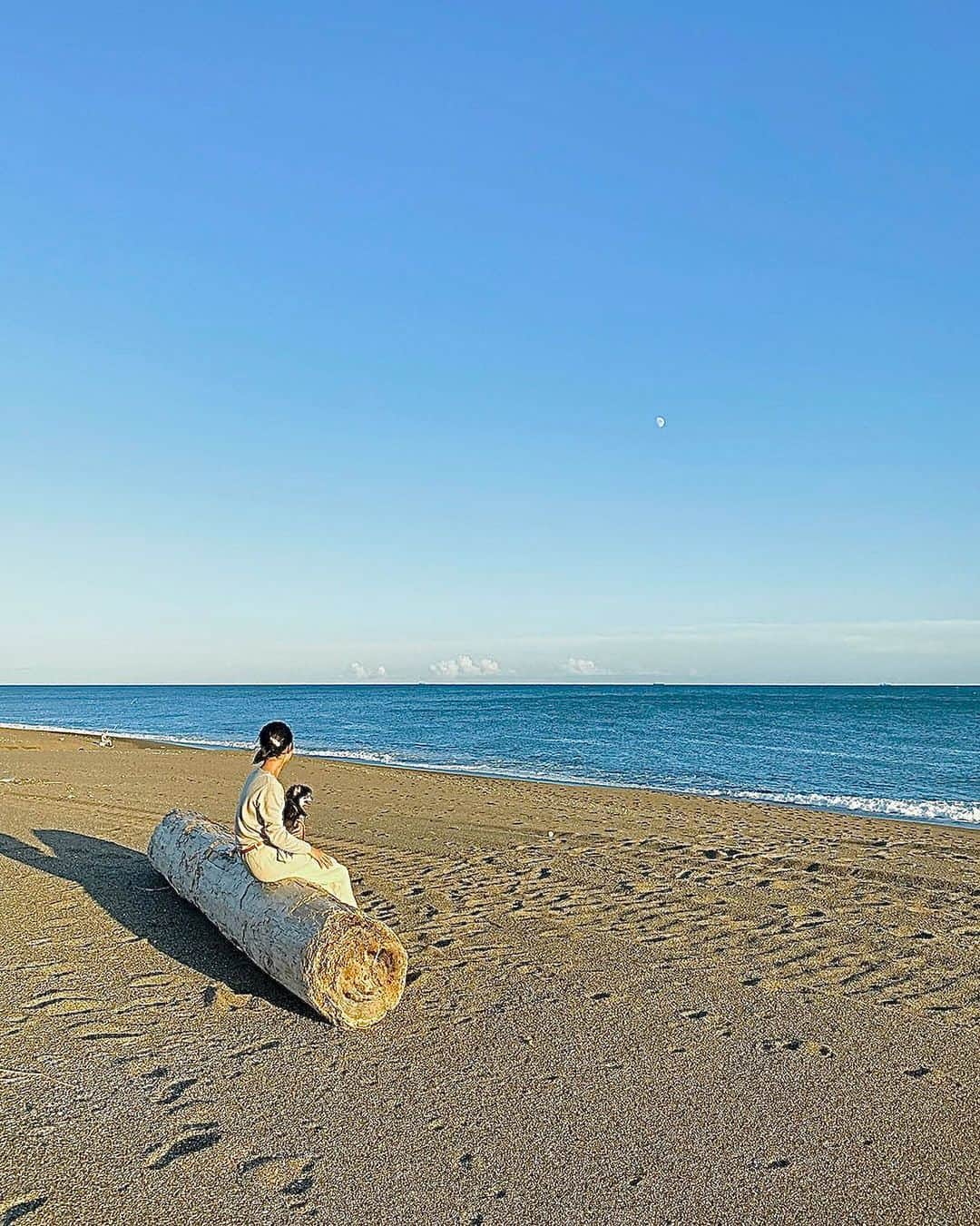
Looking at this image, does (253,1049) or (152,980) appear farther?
(152,980)

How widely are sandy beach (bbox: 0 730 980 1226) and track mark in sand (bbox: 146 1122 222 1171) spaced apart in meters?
0.02

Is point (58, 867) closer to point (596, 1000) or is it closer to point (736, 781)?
point (596, 1000)

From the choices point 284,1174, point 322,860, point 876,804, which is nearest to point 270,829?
point 322,860

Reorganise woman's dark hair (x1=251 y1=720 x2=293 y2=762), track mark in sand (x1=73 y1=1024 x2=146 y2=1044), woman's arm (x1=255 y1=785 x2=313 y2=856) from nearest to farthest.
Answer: track mark in sand (x1=73 y1=1024 x2=146 y2=1044)
woman's dark hair (x1=251 y1=720 x2=293 y2=762)
woman's arm (x1=255 y1=785 x2=313 y2=856)

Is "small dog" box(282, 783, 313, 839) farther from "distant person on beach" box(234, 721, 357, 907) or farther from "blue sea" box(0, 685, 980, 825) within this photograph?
"blue sea" box(0, 685, 980, 825)

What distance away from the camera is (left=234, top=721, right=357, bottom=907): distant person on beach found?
21.5 ft

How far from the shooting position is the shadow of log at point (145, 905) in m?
6.71

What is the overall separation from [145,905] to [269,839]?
274cm

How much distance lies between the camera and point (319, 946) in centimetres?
578

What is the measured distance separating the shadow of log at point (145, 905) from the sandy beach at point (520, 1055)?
4 cm

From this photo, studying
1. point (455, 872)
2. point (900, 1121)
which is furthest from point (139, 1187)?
point (455, 872)

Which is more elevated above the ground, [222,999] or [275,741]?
[275,741]

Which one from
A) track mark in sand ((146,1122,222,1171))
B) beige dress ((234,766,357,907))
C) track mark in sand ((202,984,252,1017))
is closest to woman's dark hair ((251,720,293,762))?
beige dress ((234,766,357,907))

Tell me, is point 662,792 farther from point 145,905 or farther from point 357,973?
point 357,973
